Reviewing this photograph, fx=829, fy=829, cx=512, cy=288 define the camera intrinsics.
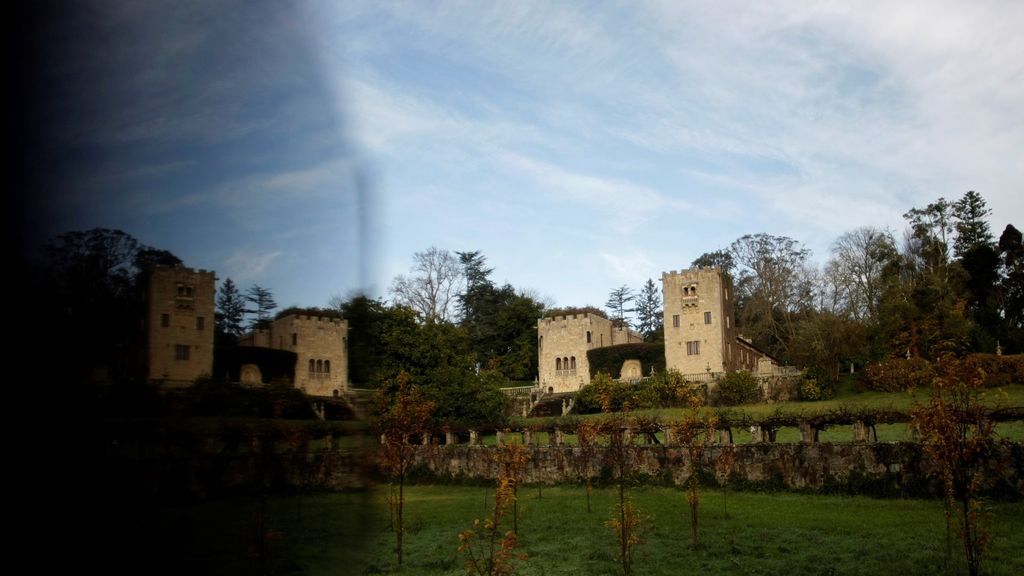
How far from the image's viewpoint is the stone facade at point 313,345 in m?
1.18

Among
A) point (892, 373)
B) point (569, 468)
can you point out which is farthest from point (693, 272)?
point (569, 468)

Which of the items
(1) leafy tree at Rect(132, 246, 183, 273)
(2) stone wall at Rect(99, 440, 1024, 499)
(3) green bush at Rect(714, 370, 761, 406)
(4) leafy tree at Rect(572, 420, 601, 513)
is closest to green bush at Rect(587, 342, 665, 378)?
(3) green bush at Rect(714, 370, 761, 406)

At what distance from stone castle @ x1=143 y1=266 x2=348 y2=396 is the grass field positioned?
0.62 ft

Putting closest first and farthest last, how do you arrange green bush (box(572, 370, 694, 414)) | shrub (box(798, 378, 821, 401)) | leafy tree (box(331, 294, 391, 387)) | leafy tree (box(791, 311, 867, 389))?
1. leafy tree (box(331, 294, 391, 387))
2. shrub (box(798, 378, 821, 401))
3. green bush (box(572, 370, 694, 414))
4. leafy tree (box(791, 311, 867, 389))

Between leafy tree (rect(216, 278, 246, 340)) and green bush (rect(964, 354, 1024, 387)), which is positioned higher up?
green bush (rect(964, 354, 1024, 387))

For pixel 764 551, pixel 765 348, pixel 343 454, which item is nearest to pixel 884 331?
pixel 765 348

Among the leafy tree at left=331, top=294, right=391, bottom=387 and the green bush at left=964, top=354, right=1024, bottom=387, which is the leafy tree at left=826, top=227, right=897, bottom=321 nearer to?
the green bush at left=964, top=354, right=1024, bottom=387

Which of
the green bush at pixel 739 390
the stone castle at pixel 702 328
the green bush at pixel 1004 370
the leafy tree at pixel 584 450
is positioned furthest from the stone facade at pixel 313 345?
the stone castle at pixel 702 328

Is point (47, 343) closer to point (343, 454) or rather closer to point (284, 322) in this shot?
point (284, 322)

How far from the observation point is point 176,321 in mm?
1070

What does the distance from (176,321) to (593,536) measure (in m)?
16.0

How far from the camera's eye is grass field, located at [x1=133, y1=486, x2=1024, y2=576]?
1028 millimetres

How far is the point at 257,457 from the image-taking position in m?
1.29

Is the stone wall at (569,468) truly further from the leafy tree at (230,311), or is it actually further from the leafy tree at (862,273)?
the leafy tree at (862,273)
